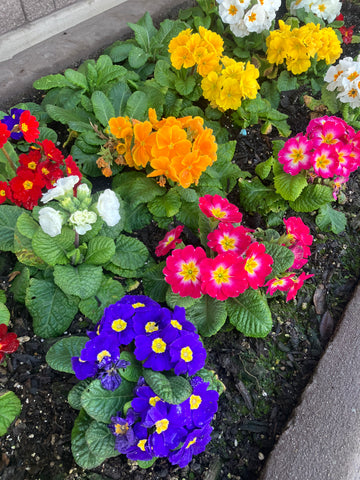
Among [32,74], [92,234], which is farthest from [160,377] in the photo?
[32,74]

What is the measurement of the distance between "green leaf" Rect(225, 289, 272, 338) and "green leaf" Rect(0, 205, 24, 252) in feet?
3.43

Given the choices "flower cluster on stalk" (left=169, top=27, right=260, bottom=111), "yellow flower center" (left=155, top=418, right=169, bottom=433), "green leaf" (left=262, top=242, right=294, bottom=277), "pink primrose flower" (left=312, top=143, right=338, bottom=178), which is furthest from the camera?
"flower cluster on stalk" (left=169, top=27, right=260, bottom=111)

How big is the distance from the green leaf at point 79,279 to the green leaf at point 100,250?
0.12ft

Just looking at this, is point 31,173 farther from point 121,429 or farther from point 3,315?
point 121,429

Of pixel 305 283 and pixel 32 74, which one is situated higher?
pixel 32 74

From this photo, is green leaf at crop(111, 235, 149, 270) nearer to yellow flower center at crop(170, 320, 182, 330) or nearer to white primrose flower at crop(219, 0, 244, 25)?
yellow flower center at crop(170, 320, 182, 330)

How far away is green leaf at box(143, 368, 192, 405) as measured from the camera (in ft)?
4.72

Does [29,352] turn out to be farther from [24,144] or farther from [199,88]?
[199,88]

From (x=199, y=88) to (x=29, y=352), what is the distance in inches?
72.8

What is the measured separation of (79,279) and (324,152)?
132 centimetres

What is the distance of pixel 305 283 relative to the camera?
7.43 ft

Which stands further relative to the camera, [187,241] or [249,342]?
[187,241]

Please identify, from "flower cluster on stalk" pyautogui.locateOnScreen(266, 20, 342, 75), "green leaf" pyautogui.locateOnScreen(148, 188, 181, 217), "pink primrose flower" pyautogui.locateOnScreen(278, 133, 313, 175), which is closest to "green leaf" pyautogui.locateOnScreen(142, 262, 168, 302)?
"green leaf" pyautogui.locateOnScreen(148, 188, 181, 217)

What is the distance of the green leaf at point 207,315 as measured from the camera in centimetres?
183
